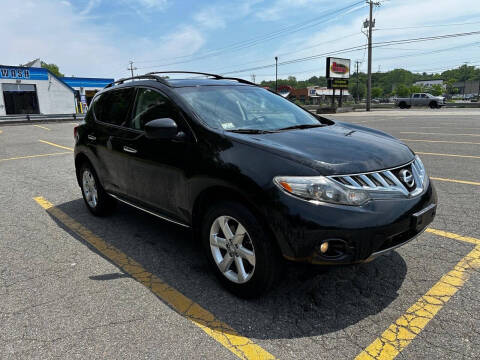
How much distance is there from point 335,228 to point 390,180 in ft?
1.97

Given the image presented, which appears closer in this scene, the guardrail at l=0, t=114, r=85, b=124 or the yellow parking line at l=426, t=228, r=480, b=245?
the yellow parking line at l=426, t=228, r=480, b=245

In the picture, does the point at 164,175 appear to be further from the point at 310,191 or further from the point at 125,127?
the point at 310,191

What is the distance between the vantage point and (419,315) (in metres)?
2.43

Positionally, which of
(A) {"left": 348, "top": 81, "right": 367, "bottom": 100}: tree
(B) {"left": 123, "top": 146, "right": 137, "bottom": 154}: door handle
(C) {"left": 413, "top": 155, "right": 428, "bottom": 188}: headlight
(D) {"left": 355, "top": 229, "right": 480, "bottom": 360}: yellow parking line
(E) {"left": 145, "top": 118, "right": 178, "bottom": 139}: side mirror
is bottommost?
(D) {"left": 355, "top": 229, "right": 480, "bottom": 360}: yellow parking line

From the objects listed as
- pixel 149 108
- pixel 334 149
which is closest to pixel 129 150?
pixel 149 108

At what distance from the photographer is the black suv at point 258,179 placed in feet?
7.27

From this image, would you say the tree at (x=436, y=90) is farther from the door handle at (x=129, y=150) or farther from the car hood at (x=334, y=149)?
the door handle at (x=129, y=150)

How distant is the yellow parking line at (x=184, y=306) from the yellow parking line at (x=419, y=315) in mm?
652

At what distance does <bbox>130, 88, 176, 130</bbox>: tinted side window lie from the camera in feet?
10.7

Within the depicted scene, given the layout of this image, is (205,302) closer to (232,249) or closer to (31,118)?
(232,249)

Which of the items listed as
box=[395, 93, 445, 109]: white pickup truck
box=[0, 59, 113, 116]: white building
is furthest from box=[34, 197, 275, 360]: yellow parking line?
box=[395, 93, 445, 109]: white pickup truck

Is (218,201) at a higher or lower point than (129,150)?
lower

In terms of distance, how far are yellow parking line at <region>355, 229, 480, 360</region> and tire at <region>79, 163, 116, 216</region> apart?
3.46m

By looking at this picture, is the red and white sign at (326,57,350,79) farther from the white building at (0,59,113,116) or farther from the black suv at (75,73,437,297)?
the black suv at (75,73,437,297)
